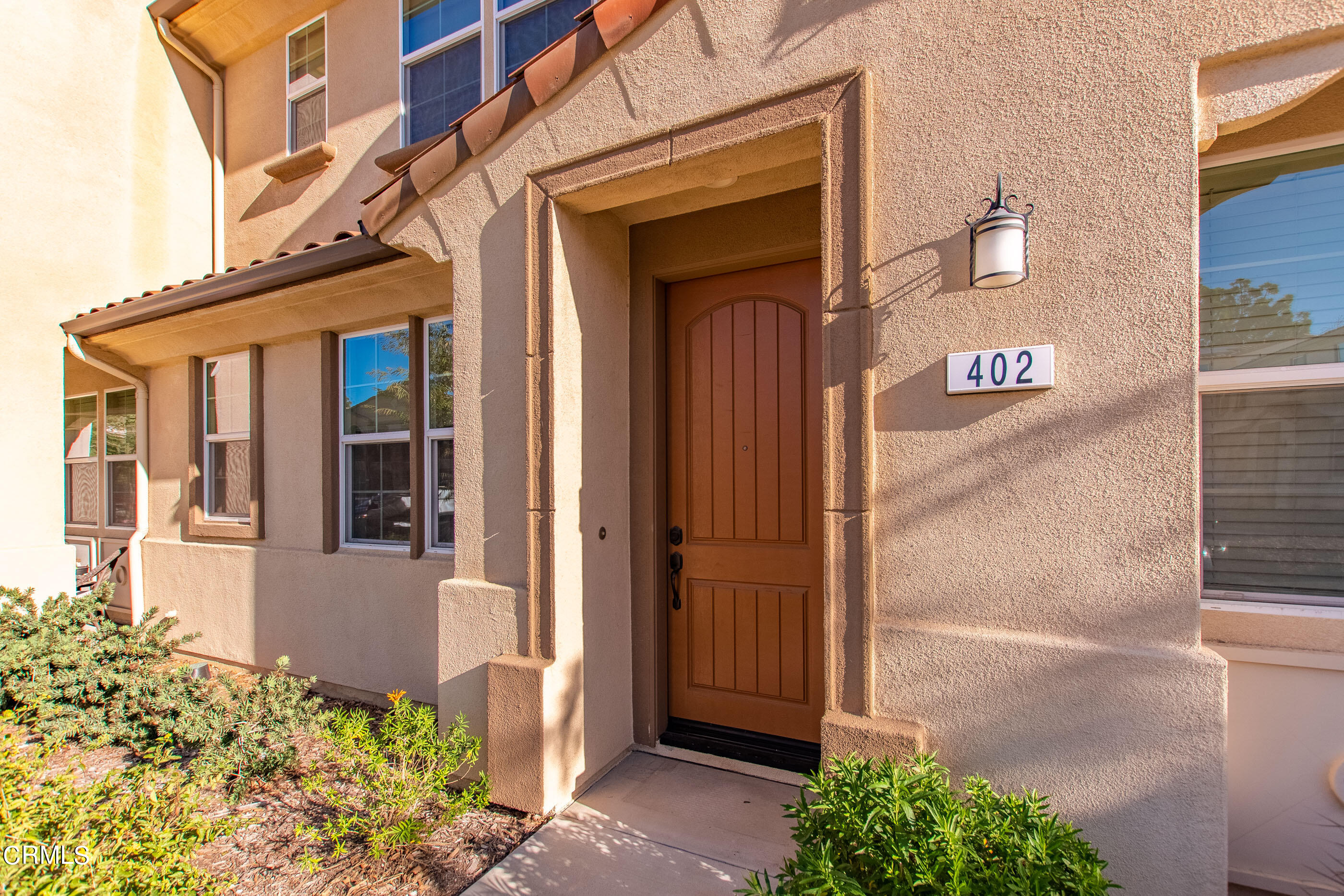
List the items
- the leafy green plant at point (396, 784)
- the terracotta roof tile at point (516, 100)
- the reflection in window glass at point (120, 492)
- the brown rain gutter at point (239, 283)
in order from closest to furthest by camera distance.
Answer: the leafy green plant at point (396, 784) < the terracotta roof tile at point (516, 100) < the brown rain gutter at point (239, 283) < the reflection in window glass at point (120, 492)

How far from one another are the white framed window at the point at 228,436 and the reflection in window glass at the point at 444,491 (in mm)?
2341

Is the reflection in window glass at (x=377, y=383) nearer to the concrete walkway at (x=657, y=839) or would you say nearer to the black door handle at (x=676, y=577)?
the black door handle at (x=676, y=577)

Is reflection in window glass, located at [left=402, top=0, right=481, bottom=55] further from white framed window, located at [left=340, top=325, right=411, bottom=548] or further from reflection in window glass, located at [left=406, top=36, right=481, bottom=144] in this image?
white framed window, located at [left=340, top=325, right=411, bottom=548]

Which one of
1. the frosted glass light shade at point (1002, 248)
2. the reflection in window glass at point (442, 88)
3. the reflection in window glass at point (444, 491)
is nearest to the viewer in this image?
the frosted glass light shade at point (1002, 248)

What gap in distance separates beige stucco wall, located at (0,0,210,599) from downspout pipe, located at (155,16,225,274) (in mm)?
180

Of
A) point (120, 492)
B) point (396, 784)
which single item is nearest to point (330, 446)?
point (396, 784)

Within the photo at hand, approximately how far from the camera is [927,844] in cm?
190

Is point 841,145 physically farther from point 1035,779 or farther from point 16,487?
point 16,487

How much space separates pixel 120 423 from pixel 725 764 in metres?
8.31

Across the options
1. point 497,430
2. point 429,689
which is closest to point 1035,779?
point 497,430

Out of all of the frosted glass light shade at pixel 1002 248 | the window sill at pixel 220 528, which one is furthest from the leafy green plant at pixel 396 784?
the frosted glass light shade at pixel 1002 248

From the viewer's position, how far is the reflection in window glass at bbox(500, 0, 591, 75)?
201 inches

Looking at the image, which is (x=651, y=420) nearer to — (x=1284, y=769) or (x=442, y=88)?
(x=1284, y=769)

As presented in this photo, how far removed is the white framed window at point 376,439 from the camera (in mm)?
5035
